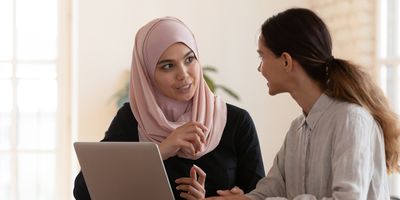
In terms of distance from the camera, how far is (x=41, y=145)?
559cm

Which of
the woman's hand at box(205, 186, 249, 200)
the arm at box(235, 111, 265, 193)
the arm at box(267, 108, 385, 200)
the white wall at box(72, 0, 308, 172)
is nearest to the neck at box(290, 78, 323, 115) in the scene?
the arm at box(267, 108, 385, 200)

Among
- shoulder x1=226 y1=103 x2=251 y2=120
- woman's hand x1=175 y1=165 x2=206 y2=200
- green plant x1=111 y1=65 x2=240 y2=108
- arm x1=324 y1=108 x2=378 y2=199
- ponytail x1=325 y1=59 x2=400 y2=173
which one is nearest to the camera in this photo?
arm x1=324 y1=108 x2=378 y2=199

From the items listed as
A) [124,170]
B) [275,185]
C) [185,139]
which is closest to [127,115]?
[185,139]

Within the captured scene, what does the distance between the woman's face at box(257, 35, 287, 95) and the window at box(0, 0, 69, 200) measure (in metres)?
3.90

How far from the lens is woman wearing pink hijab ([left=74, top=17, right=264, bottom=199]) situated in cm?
224

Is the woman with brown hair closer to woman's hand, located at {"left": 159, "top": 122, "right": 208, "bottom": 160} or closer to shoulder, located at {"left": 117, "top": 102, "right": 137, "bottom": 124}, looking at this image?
woman's hand, located at {"left": 159, "top": 122, "right": 208, "bottom": 160}

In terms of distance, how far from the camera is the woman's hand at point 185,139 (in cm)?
208

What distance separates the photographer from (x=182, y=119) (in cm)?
238

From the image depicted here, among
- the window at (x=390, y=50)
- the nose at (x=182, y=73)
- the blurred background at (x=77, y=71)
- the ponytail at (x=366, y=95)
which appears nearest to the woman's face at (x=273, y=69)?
the ponytail at (x=366, y=95)

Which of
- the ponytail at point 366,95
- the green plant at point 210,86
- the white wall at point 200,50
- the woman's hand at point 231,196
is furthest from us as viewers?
the white wall at point 200,50

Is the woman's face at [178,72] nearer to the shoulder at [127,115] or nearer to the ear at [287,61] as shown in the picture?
the shoulder at [127,115]

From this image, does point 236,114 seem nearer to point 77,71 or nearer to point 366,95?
point 366,95

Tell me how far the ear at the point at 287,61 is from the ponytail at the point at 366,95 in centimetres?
10

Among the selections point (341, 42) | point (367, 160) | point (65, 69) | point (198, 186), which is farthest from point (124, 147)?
point (65, 69)
